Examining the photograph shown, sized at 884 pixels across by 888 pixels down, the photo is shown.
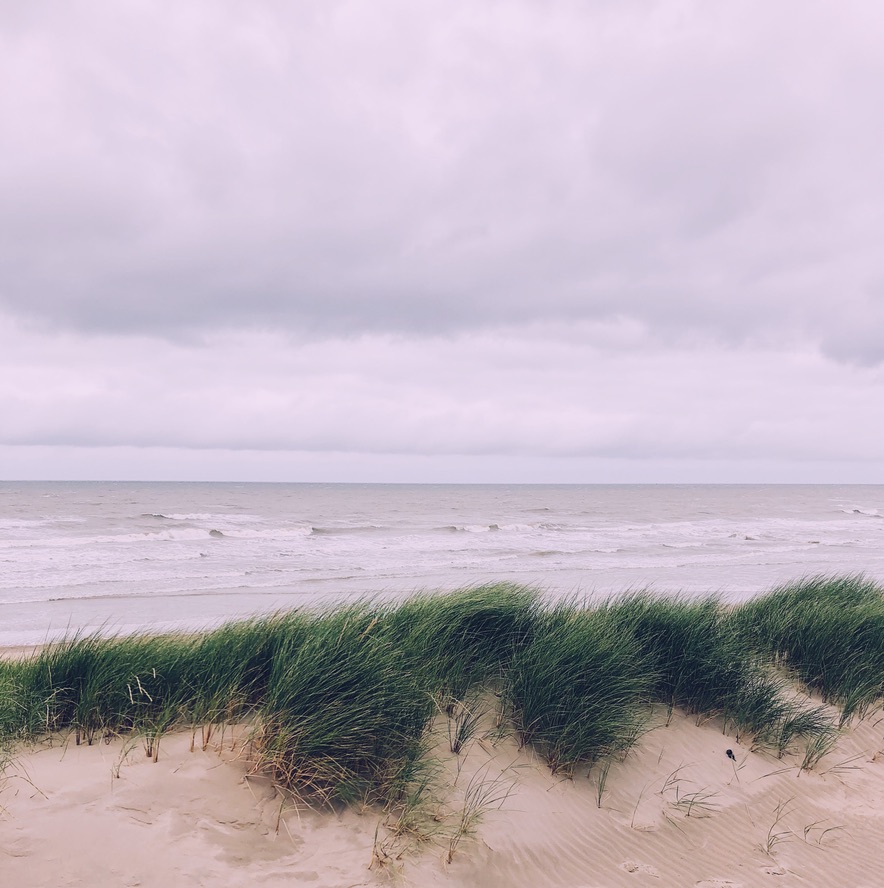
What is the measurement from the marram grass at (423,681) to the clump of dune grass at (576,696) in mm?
14

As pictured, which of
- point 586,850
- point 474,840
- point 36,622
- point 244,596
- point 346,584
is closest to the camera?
point 474,840

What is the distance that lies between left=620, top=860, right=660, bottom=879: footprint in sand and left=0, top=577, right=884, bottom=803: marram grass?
0.78 m

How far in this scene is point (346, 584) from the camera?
1922 centimetres

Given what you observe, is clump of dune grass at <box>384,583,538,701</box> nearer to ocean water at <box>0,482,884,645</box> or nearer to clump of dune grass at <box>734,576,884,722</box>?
ocean water at <box>0,482,884,645</box>

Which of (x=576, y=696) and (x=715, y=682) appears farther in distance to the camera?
(x=715, y=682)

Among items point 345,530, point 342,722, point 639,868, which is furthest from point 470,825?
point 345,530

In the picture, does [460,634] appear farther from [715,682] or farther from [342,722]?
[715,682]

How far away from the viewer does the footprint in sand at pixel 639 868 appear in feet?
14.3

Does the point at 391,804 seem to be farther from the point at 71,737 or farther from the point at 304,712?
the point at 71,737

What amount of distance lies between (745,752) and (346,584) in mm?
14588

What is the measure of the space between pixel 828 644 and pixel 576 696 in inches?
158

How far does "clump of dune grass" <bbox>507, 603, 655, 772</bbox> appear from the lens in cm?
509

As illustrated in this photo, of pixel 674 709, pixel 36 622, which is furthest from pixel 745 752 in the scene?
pixel 36 622

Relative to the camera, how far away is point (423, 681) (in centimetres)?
517
